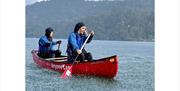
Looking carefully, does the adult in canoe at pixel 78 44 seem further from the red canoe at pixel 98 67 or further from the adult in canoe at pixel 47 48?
the adult in canoe at pixel 47 48

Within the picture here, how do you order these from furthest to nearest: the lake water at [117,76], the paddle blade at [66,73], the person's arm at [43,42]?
the person's arm at [43,42] < the paddle blade at [66,73] < the lake water at [117,76]

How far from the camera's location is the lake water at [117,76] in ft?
15.5

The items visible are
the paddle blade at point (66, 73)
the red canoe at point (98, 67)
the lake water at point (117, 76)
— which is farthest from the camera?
the paddle blade at point (66, 73)

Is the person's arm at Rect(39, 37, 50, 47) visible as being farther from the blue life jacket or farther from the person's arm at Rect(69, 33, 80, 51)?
the person's arm at Rect(69, 33, 80, 51)

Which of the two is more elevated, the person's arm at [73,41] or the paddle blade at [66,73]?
the person's arm at [73,41]

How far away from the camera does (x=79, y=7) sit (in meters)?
4.98

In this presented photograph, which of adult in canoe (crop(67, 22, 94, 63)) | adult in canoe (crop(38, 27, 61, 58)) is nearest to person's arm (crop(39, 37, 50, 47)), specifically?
adult in canoe (crop(38, 27, 61, 58))

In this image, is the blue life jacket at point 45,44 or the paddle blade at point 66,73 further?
the blue life jacket at point 45,44

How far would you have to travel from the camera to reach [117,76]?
4902 mm

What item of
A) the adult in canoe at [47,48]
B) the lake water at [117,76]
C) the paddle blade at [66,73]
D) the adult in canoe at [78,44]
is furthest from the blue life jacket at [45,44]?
the paddle blade at [66,73]

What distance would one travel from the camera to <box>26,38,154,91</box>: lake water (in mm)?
4734
